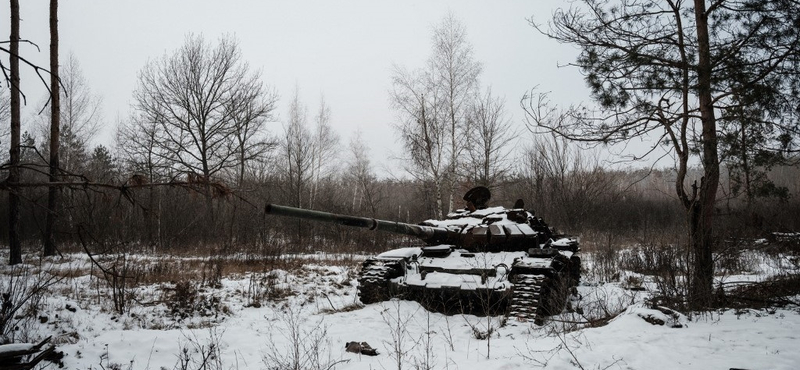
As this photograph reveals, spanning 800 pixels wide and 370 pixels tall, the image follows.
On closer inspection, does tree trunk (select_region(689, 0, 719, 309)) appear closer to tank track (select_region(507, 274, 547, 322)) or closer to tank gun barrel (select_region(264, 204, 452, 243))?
tank track (select_region(507, 274, 547, 322))

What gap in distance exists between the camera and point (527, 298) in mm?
6219

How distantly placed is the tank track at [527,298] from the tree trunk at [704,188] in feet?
6.51

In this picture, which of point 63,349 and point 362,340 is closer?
point 63,349

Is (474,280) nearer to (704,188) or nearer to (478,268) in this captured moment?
(478,268)

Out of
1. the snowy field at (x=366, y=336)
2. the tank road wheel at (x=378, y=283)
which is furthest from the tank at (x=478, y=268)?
the snowy field at (x=366, y=336)

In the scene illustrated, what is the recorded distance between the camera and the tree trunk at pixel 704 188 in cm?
630

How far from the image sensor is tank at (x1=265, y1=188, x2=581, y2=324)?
21.3 feet

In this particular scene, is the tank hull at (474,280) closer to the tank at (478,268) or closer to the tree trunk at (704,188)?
the tank at (478,268)

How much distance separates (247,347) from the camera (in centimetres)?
541

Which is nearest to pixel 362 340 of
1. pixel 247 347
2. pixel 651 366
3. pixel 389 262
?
pixel 247 347

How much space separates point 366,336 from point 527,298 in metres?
2.25

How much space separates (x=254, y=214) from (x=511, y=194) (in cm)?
1661

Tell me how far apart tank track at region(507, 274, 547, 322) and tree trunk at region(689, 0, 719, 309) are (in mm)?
1986

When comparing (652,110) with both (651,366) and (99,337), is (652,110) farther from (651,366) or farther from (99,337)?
(99,337)
